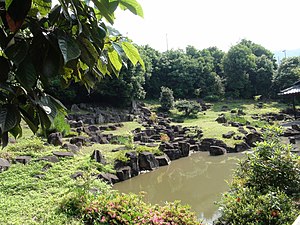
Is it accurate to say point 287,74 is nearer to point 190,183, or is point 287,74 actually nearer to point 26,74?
point 190,183

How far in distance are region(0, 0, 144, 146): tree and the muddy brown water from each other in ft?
16.5

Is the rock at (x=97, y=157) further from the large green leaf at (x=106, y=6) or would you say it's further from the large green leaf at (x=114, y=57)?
the large green leaf at (x=106, y=6)

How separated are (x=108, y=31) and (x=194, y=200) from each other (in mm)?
6388

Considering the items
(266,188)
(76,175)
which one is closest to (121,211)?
(266,188)

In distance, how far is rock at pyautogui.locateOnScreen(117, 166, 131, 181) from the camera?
8.61 meters

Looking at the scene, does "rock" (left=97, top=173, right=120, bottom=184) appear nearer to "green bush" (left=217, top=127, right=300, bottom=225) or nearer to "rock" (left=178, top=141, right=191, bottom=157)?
"green bush" (left=217, top=127, right=300, bottom=225)

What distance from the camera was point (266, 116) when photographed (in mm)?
22875

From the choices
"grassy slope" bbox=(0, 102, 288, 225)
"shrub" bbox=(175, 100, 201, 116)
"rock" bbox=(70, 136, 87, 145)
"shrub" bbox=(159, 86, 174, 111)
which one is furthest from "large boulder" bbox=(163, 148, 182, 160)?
"shrub" bbox=(159, 86, 174, 111)

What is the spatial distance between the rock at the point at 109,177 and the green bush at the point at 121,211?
10.4ft

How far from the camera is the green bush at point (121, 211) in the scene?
13.0 ft

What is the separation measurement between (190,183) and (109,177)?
239 centimetres

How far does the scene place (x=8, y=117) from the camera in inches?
29.6

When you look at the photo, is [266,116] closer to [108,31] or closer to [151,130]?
[151,130]

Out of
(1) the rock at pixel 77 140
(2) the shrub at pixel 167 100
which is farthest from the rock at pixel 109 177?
(2) the shrub at pixel 167 100
